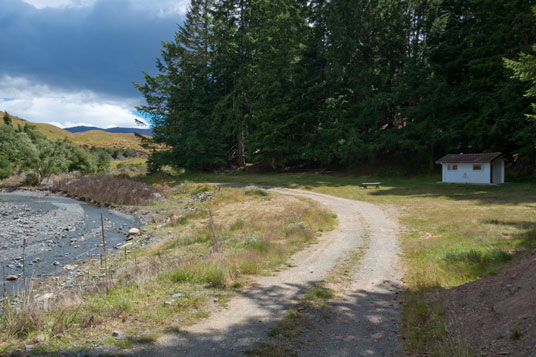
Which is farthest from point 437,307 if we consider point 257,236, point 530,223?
point 530,223

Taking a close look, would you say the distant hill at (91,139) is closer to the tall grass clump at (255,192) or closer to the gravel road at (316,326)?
the tall grass clump at (255,192)

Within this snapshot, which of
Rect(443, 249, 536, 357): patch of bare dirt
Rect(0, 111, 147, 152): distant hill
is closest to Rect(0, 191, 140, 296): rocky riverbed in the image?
Rect(443, 249, 536, 357): patch of bare dirt

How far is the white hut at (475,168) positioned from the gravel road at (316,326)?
80.6 feet

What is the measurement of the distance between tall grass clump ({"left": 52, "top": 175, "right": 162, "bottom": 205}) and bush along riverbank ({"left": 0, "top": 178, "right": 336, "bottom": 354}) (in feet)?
41.4

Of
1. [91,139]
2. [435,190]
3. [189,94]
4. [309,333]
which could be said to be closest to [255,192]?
[435,190]

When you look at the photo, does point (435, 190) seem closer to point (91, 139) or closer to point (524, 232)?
point (524, 232)

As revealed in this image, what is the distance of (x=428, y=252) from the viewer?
1045 cm

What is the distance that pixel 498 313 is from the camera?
4.93 m

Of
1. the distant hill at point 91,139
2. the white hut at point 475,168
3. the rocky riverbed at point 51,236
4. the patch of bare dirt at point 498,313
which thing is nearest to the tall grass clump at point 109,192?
the rocky riverbed at point 51,236

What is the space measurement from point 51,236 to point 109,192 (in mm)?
14662

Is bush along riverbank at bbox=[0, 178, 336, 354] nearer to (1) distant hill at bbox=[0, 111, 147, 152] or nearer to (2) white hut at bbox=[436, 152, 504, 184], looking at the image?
(2) white hut at bbox=[436, 152, 504, 184]

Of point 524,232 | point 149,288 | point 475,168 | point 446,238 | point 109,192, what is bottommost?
point 446,238

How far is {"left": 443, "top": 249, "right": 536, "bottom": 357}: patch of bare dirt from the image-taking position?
406 centimetres

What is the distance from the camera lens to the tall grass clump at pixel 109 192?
28.9 m
